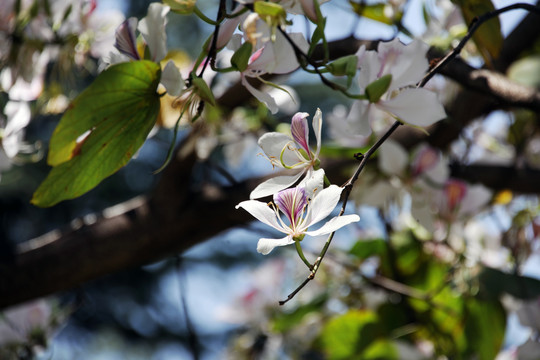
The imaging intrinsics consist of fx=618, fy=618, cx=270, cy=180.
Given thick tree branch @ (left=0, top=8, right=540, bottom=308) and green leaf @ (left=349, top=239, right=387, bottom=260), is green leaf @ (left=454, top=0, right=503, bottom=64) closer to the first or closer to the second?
thick tree branch @ (left=0, top=8, right=540, bottom=308)

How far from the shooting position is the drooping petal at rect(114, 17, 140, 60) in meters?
0.29

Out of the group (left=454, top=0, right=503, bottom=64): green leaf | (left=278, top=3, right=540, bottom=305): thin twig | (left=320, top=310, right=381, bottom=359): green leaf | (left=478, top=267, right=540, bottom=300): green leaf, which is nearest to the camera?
(left=278, top=3, right=540, bottom=305): thin twig

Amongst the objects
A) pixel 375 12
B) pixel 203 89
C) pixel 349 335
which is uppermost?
pixel 203 89

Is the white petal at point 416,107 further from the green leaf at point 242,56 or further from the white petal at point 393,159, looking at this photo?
the white petal at point 393,159

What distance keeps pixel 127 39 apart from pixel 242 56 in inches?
2.6

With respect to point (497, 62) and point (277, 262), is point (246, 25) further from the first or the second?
point (277, 262)

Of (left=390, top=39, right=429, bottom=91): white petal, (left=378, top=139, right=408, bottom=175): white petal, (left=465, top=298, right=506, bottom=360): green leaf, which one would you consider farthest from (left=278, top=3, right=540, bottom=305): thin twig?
(left=465, top=298, right=506, bottom=360): green leaf

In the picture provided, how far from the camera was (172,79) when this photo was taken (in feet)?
0.89

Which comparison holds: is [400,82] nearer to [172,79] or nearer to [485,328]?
[172,79]

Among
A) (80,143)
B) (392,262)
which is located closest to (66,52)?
(80,143)

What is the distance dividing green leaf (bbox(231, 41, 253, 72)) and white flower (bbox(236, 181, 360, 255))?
6 centimetres

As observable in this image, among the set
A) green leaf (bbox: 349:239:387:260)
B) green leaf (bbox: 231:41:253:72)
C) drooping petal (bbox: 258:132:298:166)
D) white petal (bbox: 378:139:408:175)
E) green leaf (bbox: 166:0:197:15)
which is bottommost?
green leaf (bbox: 349:239:387:260)

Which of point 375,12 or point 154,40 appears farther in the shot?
point 375,12

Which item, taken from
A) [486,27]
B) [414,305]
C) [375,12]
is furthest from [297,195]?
[414,305]
